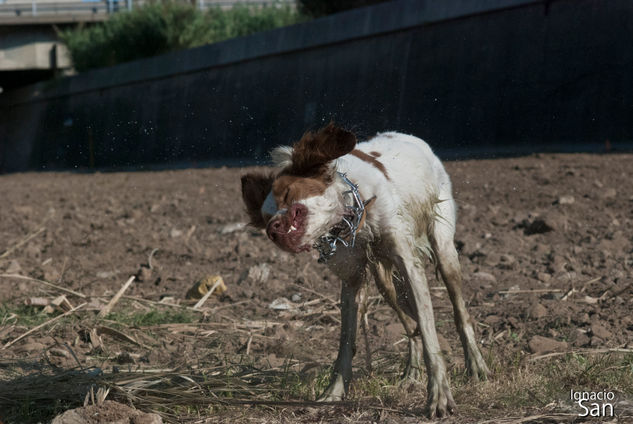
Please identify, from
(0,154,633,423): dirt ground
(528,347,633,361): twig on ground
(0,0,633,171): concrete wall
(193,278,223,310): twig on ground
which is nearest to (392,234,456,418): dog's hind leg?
(0,154,633,423): dirt ground

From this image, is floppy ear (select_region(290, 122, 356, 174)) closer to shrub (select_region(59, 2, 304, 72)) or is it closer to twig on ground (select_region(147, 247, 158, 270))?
twig on ground (select_region(147, 247, 158, 270))

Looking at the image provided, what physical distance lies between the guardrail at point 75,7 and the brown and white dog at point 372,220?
Answer: 23.0 m

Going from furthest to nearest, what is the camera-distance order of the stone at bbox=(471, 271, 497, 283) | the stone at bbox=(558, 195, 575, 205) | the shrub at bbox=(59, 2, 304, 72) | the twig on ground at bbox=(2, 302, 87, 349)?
the shrub at bbox=(59, 2, 304, 72), the stone at bbox=(558, 195, 575, 205), the stone at bbox=(471, 271, 497, 283), the twig on ground at bbox=(2, 302, 87, 349)

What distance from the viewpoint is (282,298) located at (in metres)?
6.35

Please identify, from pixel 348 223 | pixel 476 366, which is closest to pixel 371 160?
pixel 348 223

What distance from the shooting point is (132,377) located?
4.09 metres

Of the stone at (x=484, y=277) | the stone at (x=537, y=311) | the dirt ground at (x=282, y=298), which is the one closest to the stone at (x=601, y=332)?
the dirt ground at (x=282, y=298)

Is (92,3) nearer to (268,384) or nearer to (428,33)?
(428,33)

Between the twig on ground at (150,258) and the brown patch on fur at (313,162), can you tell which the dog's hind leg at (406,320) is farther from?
the twig on ground at (150,258)

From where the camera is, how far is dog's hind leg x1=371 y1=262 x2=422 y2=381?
14.1 ft

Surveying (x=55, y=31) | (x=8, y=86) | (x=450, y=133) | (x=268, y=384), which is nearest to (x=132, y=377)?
(x=268, y=384)

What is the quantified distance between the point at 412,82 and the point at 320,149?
31.3 feet

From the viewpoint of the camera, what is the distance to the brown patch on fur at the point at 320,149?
11.1ft

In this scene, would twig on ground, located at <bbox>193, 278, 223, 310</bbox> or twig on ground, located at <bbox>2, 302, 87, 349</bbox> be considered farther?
twig on ground, located at <bbox>193, 278, 223, 310</bbox>
